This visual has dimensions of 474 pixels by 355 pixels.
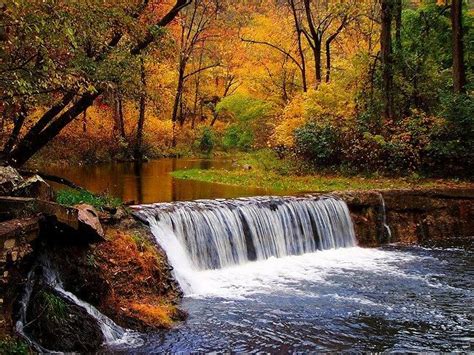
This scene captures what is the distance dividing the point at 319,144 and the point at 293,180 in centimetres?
218

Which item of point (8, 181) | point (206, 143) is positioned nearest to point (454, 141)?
point (8, 181)

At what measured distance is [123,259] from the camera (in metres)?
9.59

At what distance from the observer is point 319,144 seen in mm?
20844

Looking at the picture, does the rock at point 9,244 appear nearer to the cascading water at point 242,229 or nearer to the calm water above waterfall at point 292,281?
the calm water above waterfall at point 292,281

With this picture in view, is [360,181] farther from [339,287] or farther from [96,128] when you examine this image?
[96,128]

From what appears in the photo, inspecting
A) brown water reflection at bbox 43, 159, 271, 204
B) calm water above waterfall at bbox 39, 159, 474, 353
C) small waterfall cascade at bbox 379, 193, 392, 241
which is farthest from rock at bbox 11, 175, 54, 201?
small waterfall cascade at bbox 379, 193, 392, 241

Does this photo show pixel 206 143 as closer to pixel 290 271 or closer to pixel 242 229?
pixel 242 229

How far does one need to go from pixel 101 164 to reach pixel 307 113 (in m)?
10.4

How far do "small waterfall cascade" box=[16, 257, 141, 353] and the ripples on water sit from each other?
0.35 meters

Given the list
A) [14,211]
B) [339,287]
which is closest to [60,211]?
[14,211]

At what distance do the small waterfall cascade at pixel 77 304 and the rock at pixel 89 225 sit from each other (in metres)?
0.77

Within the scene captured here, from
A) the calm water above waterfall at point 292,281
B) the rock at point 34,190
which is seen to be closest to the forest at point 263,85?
the rock at point 34,190

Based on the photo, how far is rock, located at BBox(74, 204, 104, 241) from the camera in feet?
28.1

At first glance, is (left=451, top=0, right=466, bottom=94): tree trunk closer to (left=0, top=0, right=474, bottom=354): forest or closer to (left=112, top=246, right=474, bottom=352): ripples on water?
(left=0, top=0, right=474, bottom=354): forest
